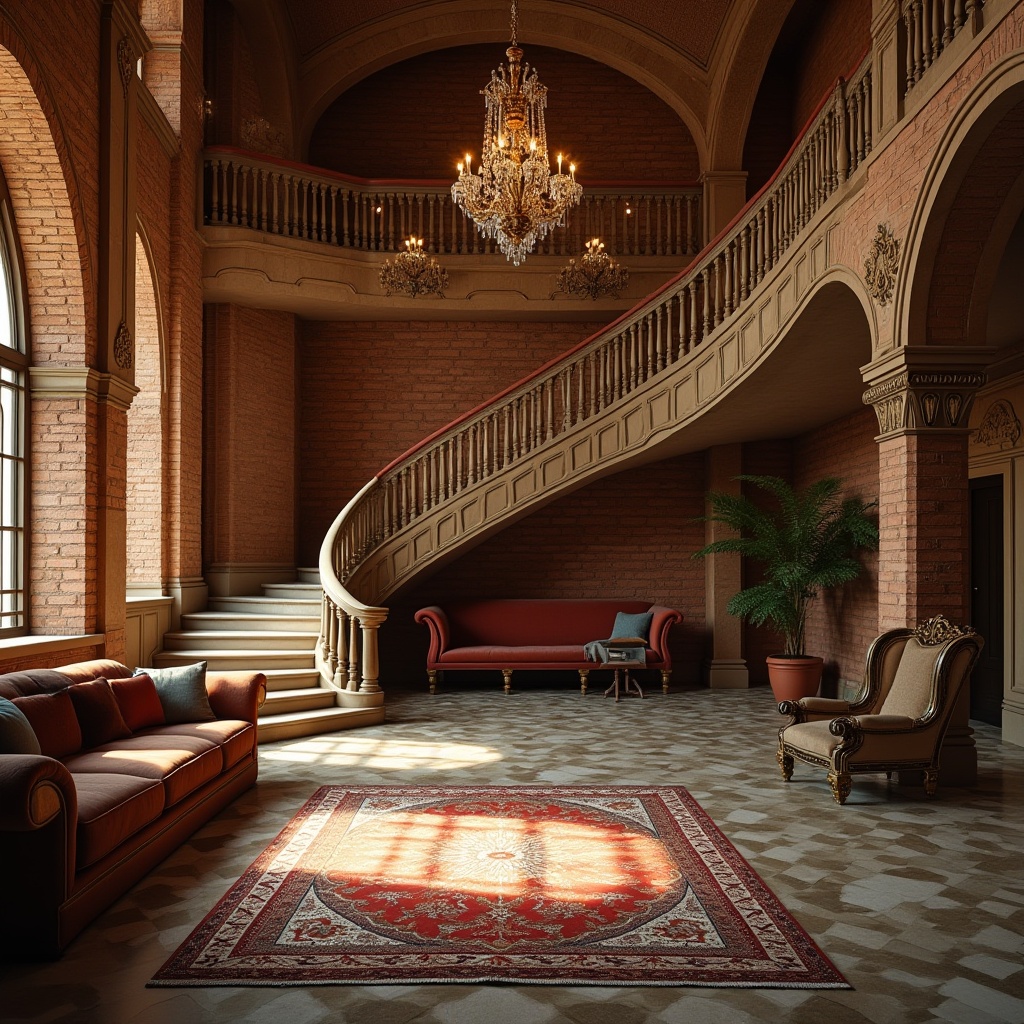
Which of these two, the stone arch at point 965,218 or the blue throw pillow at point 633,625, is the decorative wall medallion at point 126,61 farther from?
the blue throw pillow at point 633,625

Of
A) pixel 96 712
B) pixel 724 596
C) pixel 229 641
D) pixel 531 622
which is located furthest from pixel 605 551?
pixel 96 712

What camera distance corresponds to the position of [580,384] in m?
10.4

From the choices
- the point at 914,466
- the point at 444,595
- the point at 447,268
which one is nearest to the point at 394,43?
Result: the point at 447,268

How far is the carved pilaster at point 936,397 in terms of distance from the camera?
6449 millimetres

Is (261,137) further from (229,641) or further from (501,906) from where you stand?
(501,906)

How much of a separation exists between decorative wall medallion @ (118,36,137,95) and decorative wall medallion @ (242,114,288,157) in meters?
3.41

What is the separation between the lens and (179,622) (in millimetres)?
10039

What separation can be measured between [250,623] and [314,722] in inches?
77.4

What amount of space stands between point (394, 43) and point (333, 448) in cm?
553

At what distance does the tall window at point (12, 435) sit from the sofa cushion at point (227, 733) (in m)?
1.89

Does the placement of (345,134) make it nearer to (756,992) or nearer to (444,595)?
(444,595)

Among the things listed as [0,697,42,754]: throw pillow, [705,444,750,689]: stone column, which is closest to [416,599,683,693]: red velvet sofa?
[705,444,750,689]: stone column

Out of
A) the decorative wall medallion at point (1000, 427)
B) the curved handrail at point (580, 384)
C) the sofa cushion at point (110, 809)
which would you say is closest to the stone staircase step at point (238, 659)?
the curved handrail at point (580, 384)

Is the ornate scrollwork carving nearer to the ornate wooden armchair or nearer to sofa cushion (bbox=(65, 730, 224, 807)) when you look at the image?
the ornate wooden armchair
